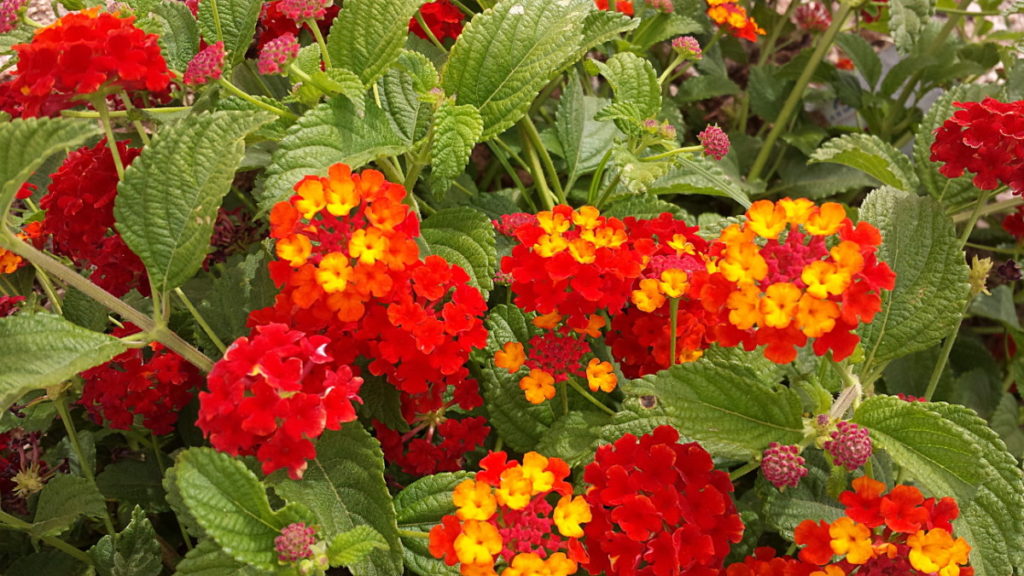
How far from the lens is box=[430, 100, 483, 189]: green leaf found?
1.04 metres

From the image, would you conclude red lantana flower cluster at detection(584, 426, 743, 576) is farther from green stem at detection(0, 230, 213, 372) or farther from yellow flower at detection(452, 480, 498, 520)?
green stem at detection(0, 230, 213, 372)

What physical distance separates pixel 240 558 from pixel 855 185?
4.83ft

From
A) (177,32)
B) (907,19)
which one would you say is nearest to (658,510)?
(177,32)

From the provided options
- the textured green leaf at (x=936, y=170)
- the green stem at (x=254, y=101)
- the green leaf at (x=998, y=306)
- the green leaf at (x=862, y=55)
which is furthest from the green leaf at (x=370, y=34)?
the green leaf at (x=998, y=306)

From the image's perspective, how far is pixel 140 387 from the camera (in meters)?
1.08

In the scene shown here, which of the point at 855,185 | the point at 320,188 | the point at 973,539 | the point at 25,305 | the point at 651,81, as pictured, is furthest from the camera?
the point at 855,185

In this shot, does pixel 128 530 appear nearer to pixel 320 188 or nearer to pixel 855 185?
pixel 320 188

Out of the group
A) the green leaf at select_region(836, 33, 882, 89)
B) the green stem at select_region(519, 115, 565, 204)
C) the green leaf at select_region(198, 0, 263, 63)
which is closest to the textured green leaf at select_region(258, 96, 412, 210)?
the green leaf at select_region(198, 0, 263, 63)

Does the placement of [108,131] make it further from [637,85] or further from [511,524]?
[637,85]

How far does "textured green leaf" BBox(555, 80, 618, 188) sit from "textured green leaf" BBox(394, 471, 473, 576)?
2.23 ft

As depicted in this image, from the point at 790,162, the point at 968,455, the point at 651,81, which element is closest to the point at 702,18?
the point at 790,162

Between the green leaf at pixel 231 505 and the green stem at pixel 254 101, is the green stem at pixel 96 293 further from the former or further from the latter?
the green stem at pixel 254 101

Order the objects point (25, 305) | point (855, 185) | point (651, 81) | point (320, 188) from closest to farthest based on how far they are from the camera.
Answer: point (320, 188) < point (25, 305) < point (651, 81) < point (855, 185)

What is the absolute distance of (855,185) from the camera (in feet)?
5.75
